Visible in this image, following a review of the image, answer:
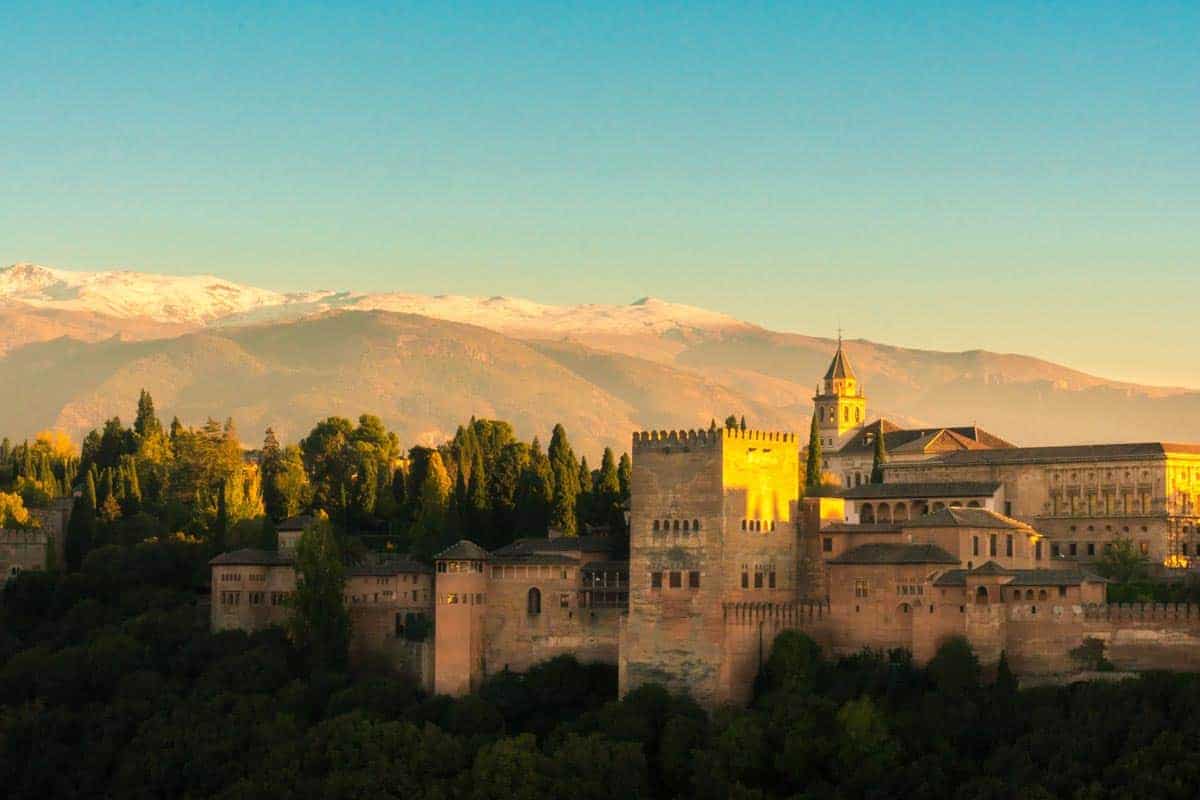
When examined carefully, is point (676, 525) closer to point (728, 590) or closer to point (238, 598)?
point (728, 590)

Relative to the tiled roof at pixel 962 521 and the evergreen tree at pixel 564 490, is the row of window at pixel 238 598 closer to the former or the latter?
the evergreen tree at pixel 564 490

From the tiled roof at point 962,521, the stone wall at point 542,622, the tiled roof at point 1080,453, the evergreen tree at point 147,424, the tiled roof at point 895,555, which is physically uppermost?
the evergreen tree at point 147,424

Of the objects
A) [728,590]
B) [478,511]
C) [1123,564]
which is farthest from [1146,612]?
[478,511]

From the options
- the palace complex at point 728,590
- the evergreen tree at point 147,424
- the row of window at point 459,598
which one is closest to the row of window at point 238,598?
the palace complex at point 728,590

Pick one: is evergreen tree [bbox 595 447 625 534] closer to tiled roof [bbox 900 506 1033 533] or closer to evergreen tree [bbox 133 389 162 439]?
tiled roof [bbox 900 506 1033 533]

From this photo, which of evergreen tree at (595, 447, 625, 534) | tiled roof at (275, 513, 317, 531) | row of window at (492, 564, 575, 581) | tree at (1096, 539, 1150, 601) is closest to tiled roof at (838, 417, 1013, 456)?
tree at (1096, 539, 1150, 601)

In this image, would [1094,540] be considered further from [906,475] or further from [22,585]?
[22,585]
